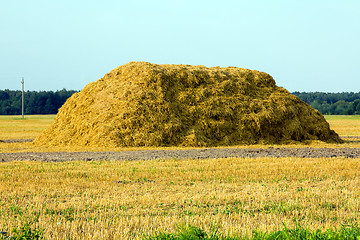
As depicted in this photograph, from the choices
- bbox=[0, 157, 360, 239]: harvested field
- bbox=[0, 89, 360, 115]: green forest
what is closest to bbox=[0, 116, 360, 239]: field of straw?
bbox=[0, 157, 360, 239]: harvested field

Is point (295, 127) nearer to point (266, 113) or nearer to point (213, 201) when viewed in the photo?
point (266, 113)

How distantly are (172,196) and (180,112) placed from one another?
14.9 m

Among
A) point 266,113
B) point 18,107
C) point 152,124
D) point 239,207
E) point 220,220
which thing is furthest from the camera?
point 18,107

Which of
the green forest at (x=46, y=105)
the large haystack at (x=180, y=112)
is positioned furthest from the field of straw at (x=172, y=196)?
the green forest at (x=46, y=105)

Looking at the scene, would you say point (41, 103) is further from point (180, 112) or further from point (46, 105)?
point (180, 112)

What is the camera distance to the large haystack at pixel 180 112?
77.4ft

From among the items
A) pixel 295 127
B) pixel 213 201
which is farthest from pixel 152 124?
pixel 213 201

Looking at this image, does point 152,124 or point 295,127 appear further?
point 295,127

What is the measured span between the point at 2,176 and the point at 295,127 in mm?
18238

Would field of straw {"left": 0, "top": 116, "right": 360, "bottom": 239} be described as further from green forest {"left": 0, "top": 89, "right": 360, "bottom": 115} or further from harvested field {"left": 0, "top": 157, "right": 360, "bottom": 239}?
green forest {"left": 0, "top": 89, "right": 360, "bottom": 115}

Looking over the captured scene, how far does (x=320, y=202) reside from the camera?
959 centimetres

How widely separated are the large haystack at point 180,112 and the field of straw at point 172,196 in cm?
747

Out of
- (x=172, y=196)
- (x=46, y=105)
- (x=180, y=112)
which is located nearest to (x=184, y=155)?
(x=180, y=112)

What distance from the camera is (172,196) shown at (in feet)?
33.5
